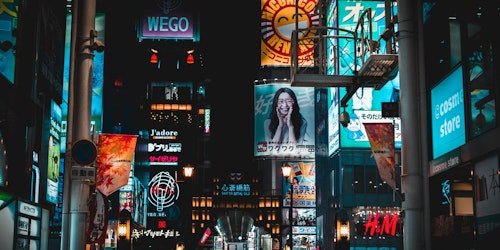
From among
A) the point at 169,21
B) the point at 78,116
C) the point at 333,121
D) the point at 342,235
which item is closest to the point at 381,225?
the point at 333,121

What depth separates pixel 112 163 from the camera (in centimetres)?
1711

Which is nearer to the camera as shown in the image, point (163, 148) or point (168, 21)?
point (168, 21)

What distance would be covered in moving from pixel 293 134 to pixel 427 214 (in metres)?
52.9

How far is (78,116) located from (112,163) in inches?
72.4

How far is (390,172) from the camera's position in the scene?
18.5m

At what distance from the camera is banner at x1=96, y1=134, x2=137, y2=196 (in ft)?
56.0

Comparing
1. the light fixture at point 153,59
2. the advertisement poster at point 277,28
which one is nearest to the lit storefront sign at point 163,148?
the light fixture at point 153,59

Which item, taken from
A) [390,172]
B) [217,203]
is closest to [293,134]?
[390,172]

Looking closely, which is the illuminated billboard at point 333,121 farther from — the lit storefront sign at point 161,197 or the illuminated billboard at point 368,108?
the lit storefront sign at point 161,197

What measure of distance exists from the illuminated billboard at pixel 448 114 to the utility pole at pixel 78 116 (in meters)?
9.40

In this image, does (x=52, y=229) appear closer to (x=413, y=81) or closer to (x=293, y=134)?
(x=413, y=81)

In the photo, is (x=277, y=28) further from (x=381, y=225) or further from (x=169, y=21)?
(x=169, y=21)

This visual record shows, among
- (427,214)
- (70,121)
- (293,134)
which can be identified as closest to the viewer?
(70,121)

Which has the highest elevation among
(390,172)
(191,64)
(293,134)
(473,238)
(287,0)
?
(191,64)
